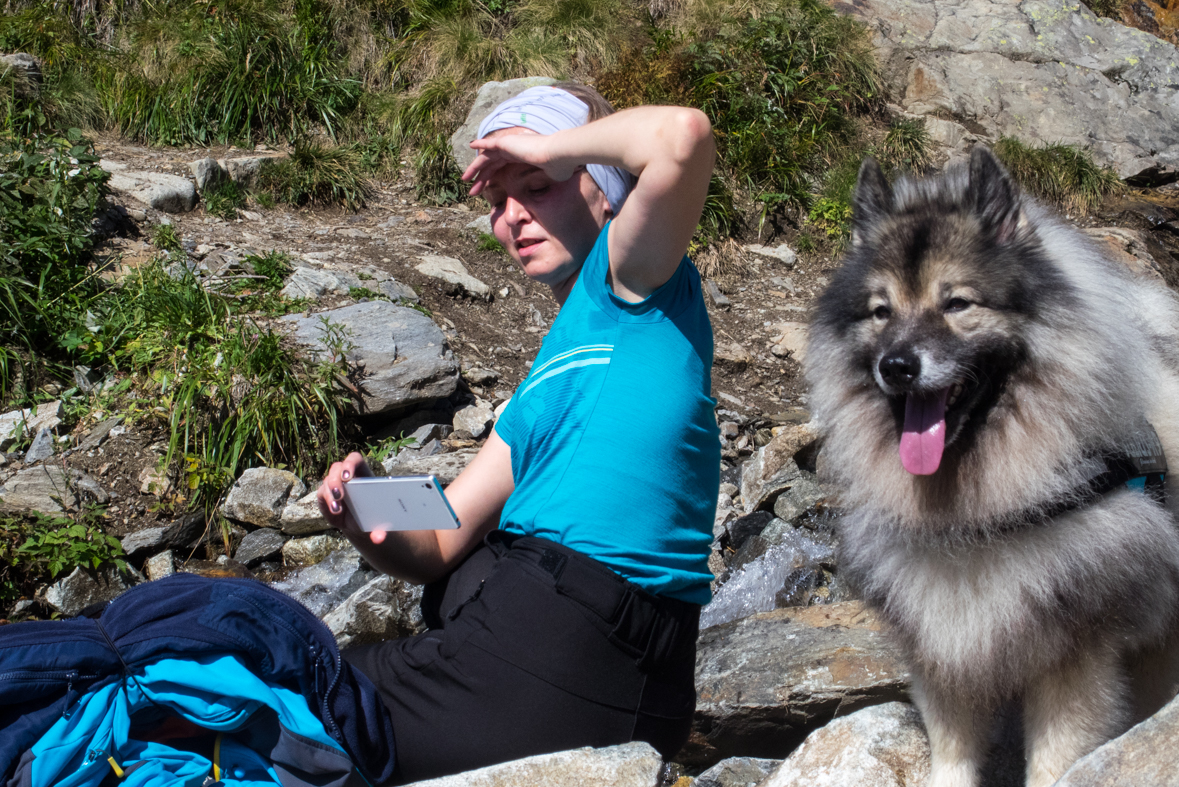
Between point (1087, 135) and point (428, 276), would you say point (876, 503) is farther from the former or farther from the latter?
point (1087, 135)

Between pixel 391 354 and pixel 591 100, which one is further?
pixel 391 354

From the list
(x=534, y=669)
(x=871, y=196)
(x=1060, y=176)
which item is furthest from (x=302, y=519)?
(x=1060, y=176)

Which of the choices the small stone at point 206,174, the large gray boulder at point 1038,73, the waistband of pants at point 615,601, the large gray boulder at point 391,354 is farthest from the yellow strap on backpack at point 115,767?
the large gray boulder at point 1038,73

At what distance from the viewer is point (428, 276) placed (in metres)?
6.09

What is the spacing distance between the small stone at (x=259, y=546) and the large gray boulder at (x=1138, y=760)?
3.73 m

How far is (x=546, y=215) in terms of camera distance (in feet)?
6.92

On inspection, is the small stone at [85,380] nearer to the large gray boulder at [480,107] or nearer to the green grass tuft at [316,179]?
the green grass tuft at [316,179]


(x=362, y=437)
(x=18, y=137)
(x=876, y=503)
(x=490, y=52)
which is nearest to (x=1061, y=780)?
(x=876, y=503)

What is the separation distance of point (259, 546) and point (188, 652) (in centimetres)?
291

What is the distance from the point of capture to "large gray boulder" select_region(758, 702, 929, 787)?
2.11 m

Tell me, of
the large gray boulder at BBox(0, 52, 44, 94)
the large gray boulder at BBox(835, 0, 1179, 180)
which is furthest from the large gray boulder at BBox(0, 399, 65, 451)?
the large gray boulder at BBox(835, 0, 1179, 180)

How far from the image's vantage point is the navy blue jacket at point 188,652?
1.53m

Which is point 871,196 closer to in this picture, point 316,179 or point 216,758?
point 216,758

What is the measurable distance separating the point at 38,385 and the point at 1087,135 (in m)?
8.92
